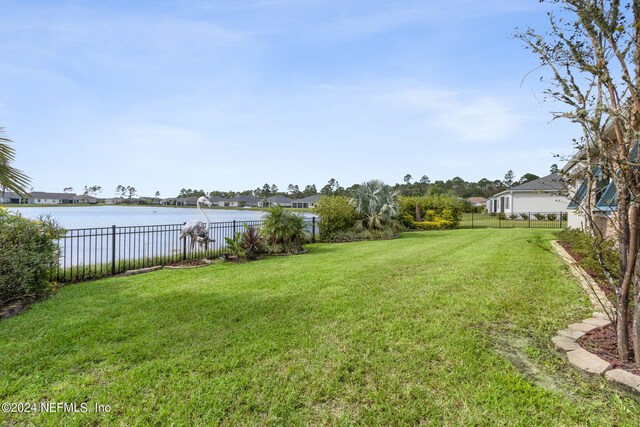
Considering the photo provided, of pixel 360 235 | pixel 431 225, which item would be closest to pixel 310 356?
pixel 360 235

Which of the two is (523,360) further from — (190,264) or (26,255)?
(190,264)

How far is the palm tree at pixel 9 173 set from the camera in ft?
13.4

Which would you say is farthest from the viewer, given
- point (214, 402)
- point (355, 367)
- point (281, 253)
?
point (281, 253)

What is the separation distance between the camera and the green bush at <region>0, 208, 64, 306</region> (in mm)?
4641

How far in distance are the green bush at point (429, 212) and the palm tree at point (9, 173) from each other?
53.8 feet

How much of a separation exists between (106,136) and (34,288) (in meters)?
10.2

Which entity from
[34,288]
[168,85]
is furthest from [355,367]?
[168,85]

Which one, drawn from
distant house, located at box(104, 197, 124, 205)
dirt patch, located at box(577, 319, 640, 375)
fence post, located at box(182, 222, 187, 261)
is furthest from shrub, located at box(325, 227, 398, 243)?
distant house, located at box(104, 197, 124, 205)

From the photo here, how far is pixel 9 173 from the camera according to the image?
4.15 meters

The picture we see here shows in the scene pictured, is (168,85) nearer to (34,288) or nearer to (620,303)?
(34,288)

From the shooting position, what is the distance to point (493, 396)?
2.28 meters

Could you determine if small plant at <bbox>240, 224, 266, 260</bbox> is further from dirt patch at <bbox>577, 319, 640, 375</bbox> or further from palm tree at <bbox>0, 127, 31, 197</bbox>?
dirt patch at <bbox>577, 319, 640, 375</bbox>

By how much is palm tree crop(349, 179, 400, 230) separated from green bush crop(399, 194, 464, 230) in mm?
3489

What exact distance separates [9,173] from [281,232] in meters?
6.70
